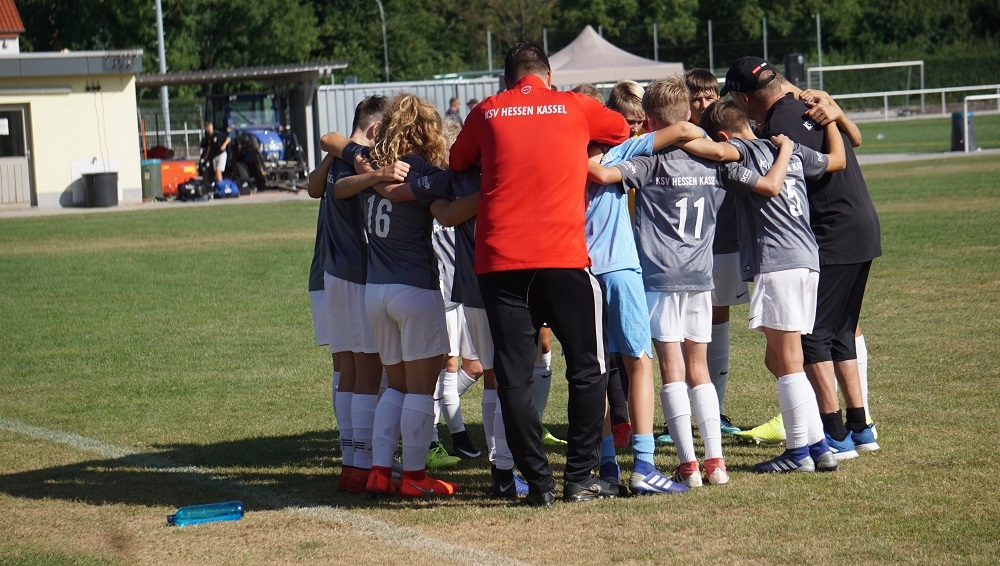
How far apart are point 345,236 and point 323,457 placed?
151 centimetres

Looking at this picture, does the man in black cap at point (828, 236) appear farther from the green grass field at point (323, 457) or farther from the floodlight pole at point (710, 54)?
the floodlight pole at point (710, 54)

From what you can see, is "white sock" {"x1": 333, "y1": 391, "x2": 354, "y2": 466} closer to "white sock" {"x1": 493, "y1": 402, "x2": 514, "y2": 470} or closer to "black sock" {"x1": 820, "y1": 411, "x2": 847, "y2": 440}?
"white sock" {"x1": 493, "y1": 402, "x2": 514, "y2": 470}

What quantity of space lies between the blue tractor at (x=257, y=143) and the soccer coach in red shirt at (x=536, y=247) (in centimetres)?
2727

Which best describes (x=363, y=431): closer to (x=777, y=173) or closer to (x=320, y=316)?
(x=320, y=316)

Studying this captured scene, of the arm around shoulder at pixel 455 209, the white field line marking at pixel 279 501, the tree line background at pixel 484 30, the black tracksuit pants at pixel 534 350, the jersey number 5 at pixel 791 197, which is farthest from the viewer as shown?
the tree line background at pixel 484 30

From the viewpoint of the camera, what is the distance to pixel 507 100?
17.1ft

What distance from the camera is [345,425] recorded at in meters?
6.15

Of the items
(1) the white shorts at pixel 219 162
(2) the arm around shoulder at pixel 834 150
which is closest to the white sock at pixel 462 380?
(2) the arm around shoulder at pixel 834 150

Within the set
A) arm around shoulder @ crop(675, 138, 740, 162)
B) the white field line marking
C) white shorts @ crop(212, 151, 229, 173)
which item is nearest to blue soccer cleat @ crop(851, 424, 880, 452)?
arm around shoulder @ crop(675, 138, 740, 162)

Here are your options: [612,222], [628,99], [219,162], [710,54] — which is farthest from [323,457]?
[710,54]

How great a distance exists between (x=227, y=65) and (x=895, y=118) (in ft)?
113

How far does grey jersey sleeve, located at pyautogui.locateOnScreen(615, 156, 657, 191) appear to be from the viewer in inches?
214

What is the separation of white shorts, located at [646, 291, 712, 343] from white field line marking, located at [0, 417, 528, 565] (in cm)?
151

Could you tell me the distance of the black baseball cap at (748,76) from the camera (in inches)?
232
